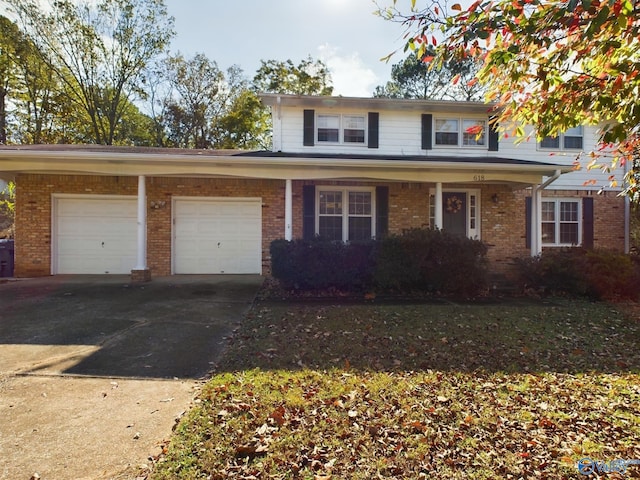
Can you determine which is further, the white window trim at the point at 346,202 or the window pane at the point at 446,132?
the window pane at the point at 446,132

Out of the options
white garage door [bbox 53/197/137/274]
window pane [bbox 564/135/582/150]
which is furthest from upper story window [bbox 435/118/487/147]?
white garage door [bbox 53/197/137/274]

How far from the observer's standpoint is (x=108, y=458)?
238 centimetres

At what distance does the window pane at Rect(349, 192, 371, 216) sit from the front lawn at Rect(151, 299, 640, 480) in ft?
18.5

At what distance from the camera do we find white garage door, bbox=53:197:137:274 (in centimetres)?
987

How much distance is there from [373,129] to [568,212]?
7041 millimetres

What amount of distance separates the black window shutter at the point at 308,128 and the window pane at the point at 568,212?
28.0ft

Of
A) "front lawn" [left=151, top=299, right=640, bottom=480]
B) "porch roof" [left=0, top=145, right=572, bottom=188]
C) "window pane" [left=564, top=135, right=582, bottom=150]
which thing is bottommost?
"front lawn" [left=151, top=299, right=640, bottom=480]

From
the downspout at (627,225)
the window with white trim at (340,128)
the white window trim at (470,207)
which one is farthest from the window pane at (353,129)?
the downspout at (627,225)

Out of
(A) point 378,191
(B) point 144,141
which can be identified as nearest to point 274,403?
(A) point 378,191

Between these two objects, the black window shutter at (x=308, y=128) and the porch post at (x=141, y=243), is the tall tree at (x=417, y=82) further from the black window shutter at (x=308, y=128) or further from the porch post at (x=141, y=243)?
the porch post at (x=141, y=243)

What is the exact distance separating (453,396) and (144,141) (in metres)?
25.9

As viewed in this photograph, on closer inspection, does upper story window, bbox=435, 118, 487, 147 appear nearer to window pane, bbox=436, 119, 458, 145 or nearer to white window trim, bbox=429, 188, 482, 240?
window pane, bbox=436, 119, 458, 145

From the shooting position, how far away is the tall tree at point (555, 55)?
8.68 feet

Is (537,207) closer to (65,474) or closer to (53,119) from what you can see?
(65,474)
